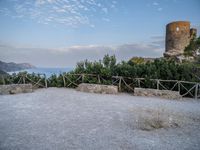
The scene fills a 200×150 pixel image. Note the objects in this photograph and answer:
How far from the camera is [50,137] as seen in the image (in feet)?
10.5

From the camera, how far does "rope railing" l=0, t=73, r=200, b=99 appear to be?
26.4 ft

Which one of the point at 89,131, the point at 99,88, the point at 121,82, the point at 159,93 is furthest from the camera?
the point at 121,82

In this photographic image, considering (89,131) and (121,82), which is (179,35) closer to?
(121,82)

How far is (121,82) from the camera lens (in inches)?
370

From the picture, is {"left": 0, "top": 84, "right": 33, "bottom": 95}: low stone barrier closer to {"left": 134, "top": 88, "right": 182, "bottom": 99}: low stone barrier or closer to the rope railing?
the rope railing

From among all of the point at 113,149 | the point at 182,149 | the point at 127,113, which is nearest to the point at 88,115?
the point at 127,113

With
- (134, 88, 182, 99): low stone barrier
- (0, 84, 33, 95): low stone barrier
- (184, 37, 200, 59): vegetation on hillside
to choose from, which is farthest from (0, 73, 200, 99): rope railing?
(184, 37, 200, 59): vegetation on hillside

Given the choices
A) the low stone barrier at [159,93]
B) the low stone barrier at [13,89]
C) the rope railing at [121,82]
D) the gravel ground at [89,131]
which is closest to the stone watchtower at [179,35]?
the rope railing at [121,82]

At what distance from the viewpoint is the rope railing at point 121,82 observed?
8.04 m

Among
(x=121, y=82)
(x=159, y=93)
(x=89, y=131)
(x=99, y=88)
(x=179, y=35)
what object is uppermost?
(x=179, y=35)

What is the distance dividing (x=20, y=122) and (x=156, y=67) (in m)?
7.69

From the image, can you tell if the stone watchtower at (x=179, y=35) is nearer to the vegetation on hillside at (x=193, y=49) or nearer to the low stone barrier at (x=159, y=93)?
the vegetation on hillside at (x=193, y=49)

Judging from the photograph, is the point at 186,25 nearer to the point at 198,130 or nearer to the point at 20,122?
the point at 198,130

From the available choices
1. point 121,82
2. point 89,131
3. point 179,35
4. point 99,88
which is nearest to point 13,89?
point 99,88
